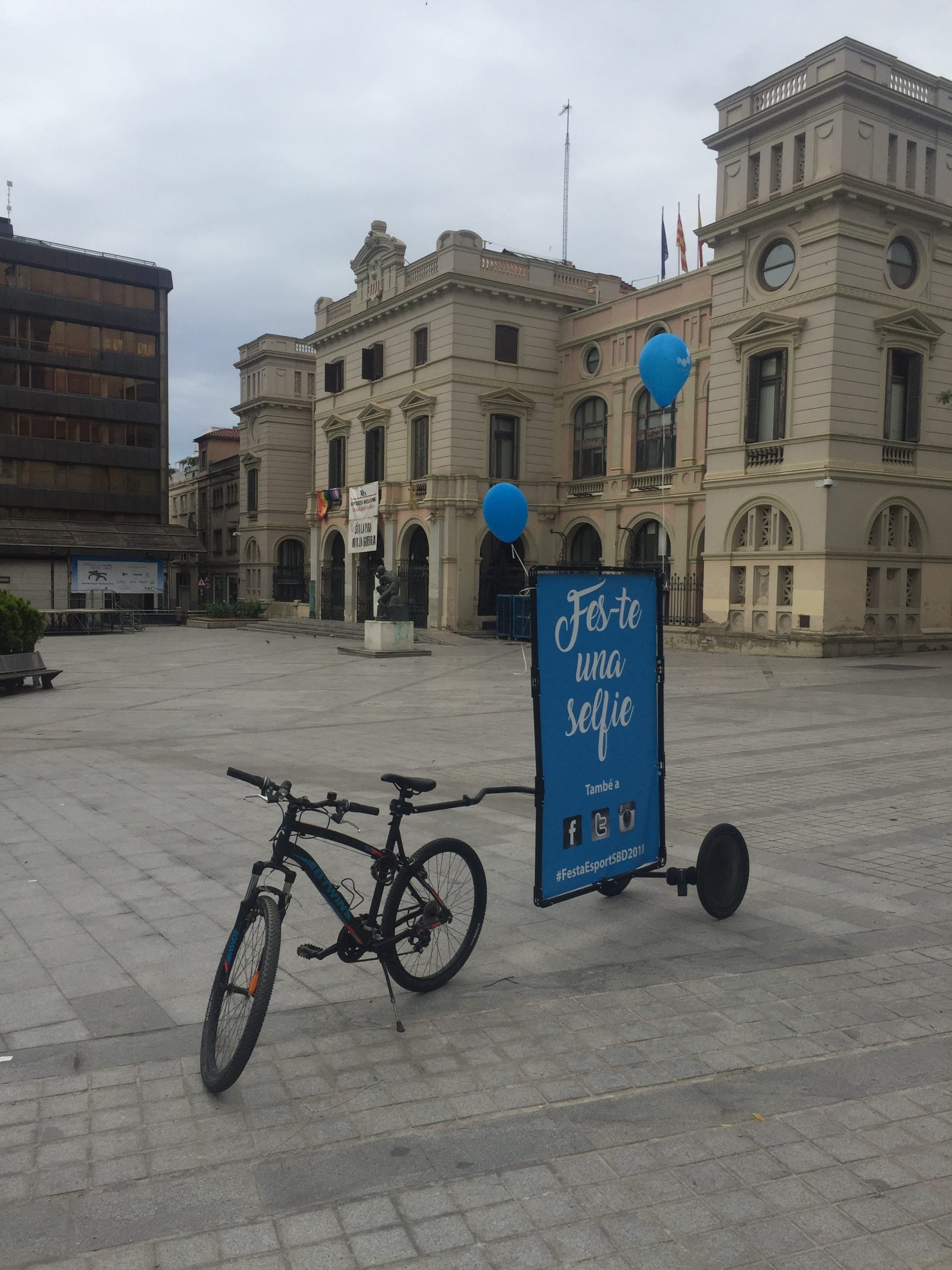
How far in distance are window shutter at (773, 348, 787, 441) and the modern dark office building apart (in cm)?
3098

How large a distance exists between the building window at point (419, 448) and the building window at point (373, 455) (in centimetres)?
250

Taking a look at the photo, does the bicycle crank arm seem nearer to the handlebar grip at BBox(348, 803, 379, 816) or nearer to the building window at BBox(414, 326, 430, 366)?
the handlebar grip at BBox(348, 803, 379, 816)

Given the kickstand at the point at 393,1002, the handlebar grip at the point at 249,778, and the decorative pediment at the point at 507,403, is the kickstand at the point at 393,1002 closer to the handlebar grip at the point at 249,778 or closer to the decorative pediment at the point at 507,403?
the handlebar grip at the point at 249,778

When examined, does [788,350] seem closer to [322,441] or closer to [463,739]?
[463,739]

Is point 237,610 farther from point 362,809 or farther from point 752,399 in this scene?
point 362,809

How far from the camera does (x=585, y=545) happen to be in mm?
37125

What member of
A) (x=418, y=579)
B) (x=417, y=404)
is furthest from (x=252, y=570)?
(x=417, y=404)

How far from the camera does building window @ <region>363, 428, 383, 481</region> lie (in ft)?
134

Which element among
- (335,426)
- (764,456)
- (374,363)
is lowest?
(764,456)

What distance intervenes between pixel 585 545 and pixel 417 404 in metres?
7.91

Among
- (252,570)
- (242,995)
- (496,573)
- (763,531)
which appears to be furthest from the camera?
(252,570)

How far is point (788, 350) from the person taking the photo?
25641 mm

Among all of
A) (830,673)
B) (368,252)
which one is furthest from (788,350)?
(368,252)

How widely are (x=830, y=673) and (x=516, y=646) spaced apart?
481 inches
